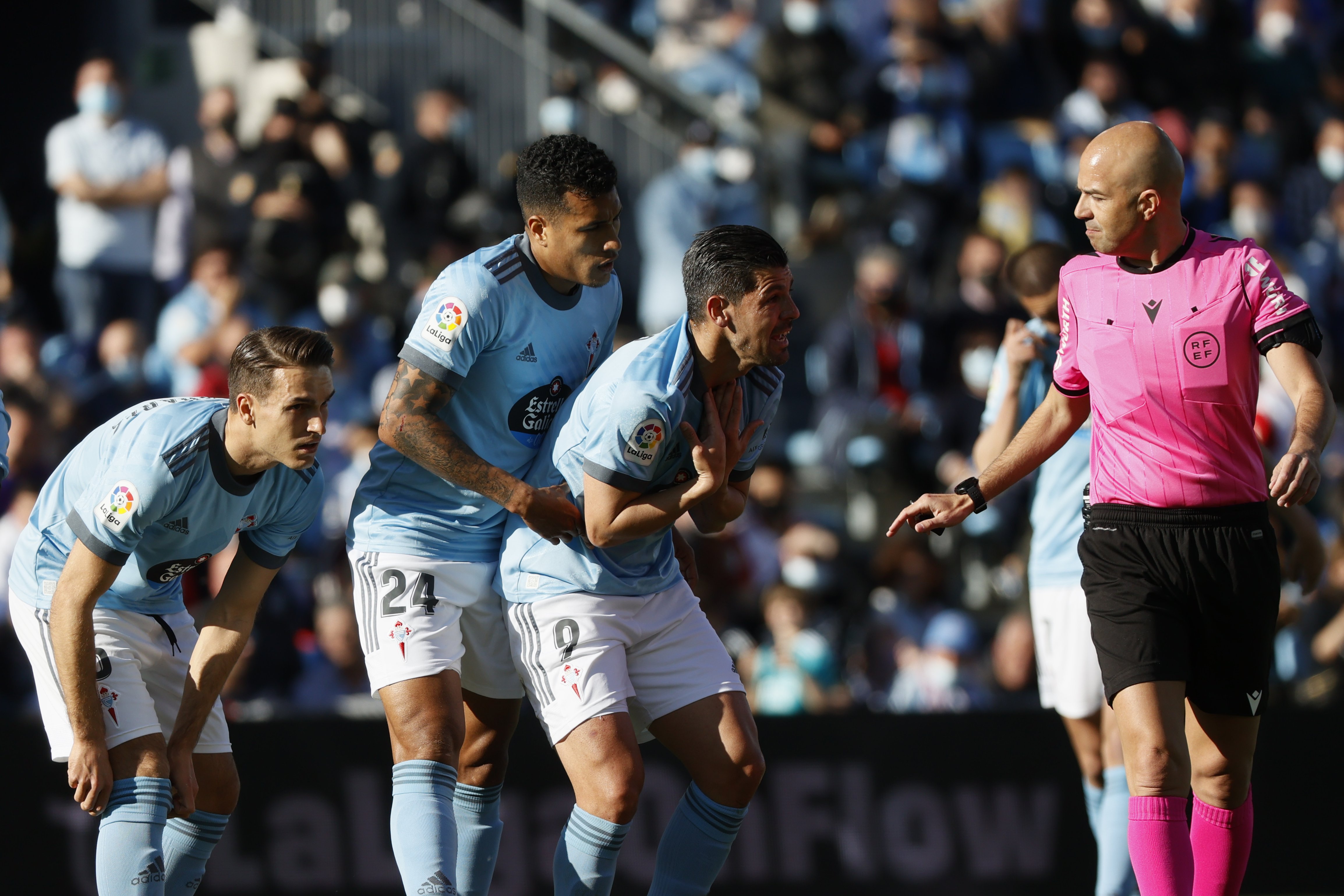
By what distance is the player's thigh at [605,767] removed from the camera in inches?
185

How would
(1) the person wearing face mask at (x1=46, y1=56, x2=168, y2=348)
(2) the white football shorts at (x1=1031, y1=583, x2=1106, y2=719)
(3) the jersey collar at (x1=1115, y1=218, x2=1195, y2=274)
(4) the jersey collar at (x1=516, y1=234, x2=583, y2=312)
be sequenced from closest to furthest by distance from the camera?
(3) the jersey collar at (x1=1115, y1=218, x2=1195, y2=274) → (4) the jersey collar at (x1=516, y1=234, x2=583, y2=312) → (2) the white football shorts at (x1=1031, y1=583, x2=1106, y2=719) → (1) the person wearing face mask at (x1=46, y1=56, x2=168, y2=348)

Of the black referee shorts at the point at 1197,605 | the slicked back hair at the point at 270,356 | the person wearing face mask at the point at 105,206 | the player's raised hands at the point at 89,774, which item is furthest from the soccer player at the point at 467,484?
the person wearing face mask at the point at 105,206

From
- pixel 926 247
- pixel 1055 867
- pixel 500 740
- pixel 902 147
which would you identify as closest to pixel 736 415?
pixel 500 740

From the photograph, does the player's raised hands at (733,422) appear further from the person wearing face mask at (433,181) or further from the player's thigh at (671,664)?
the person wearing face mask at (433,181)

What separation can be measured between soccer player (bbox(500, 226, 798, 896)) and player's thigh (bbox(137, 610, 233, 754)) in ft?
3.57

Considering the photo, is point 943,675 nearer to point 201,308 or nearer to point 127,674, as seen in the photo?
point 127,674

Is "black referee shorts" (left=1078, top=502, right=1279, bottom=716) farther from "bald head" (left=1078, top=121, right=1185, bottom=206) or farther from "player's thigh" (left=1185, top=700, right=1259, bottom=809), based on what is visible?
"bald head" (left=1078, top=121, right=1185, bottom=206)

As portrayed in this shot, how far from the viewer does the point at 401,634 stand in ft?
16.3

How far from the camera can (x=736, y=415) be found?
483 cm

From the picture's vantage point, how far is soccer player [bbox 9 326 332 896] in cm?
471

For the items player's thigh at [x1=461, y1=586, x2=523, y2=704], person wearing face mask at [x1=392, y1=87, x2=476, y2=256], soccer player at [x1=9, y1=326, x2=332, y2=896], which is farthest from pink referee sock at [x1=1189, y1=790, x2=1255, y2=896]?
person wearing face mask at [x1=392, y1=87, x2=476, y2=256]

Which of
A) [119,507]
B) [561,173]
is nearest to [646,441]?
[561,173]

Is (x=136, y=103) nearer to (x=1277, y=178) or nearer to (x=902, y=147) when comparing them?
(x=902, y=147)

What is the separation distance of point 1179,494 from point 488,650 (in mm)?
2223
